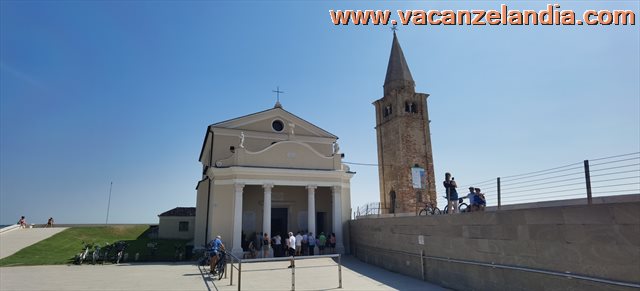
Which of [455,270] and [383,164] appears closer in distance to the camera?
[455,270]

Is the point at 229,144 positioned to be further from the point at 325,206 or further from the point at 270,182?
the point at 325,206

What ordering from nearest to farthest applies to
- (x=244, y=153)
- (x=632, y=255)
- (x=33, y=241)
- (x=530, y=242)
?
(x=632, y=255), (x=530, y=242), (x=244, y=153), (x=33, y=241)

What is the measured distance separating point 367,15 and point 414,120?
19.5 meters

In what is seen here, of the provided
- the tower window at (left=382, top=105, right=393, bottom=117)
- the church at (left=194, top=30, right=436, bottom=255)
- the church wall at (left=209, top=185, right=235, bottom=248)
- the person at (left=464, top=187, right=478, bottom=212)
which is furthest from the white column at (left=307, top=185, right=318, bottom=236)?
the tower window at (left=382, top=105, right=393, bottom=117)

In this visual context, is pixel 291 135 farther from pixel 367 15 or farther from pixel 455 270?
pixel 455 270

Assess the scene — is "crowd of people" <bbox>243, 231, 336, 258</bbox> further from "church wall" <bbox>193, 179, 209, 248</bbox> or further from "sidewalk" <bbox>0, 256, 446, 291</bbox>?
"church wall" <bbox>193, 179, 209, 248</bbox>

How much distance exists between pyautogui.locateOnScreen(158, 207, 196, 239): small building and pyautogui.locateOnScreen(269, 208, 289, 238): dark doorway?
13.5 meters

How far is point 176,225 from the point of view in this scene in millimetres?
31156

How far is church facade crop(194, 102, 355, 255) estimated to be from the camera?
1798cm

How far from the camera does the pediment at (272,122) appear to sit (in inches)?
867

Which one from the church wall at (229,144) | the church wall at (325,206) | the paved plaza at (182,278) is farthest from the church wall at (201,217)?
the church wall at (325,206)

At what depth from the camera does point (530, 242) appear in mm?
7953

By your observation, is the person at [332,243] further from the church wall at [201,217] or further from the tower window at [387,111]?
the tower window at [387,111]

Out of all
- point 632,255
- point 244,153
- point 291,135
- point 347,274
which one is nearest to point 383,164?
point 291,135
